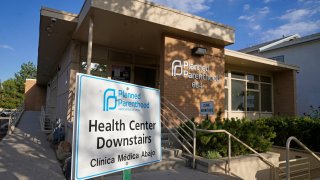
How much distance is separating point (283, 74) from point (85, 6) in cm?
1257

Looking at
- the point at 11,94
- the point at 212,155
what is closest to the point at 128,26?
the point at 212,155

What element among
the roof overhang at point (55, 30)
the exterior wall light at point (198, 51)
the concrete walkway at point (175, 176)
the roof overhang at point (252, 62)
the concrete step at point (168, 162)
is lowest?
the concrete walkway at point (175, 176)

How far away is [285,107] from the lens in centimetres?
1514

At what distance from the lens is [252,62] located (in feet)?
44.2

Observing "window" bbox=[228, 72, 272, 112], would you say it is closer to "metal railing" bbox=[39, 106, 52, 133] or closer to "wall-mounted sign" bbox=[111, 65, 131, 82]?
"wall-mounted sign" bbox=[111, 65, 131, 82]

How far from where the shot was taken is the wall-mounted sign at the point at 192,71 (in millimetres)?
8814

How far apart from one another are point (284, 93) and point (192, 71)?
8.67m

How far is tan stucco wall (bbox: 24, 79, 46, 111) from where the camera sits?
33188 mm

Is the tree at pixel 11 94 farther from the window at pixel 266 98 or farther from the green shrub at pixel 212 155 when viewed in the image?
the green shrub at pixel 212 155

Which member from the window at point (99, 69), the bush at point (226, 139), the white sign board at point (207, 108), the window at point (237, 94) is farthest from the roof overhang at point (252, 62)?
the white sign board at point (207, 108)

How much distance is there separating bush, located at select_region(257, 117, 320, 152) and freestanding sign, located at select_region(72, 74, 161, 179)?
733 cm

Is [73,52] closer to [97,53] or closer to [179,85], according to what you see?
[97,53]

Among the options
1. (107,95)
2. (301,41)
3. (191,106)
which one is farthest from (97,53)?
(301,41)

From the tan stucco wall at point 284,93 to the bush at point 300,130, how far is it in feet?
17.7
